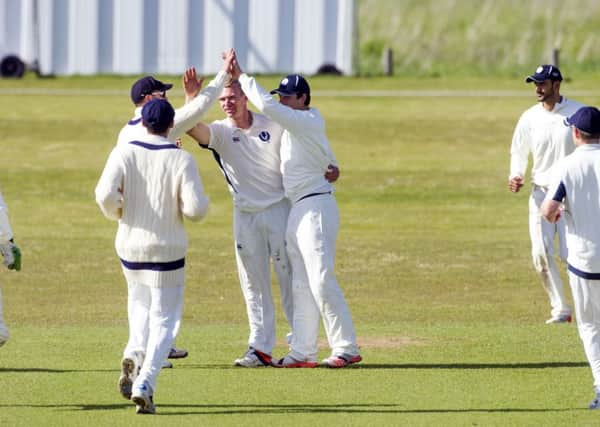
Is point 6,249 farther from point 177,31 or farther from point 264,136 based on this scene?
point 177,31

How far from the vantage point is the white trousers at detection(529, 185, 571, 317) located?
47.2 ft

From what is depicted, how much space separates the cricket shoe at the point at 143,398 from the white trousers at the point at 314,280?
2.18 metres

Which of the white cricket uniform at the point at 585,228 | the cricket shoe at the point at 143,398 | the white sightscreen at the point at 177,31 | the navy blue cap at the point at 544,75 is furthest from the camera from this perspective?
the white sightscreen at the point at 177,31

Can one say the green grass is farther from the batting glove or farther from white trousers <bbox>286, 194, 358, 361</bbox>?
the batting glove

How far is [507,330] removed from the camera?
13.7 metres

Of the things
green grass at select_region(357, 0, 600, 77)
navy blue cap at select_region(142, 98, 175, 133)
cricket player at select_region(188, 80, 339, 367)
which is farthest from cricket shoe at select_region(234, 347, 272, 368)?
green grass at select_region(357, 0, 600, 77)

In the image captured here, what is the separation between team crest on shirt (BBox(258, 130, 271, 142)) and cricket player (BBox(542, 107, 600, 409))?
2877 mm

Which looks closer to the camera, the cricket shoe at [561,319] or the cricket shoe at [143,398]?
the cricket shoe at [143,398]

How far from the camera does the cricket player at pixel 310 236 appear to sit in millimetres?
11391

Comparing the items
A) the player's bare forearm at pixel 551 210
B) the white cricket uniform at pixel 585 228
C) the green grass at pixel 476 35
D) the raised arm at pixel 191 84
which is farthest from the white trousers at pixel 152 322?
the green grass at pixel 476 35

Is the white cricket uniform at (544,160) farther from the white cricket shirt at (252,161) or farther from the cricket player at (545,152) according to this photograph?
the white cricket shirt at (252,161)

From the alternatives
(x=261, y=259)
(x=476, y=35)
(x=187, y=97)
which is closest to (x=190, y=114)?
(x=187, y=97)

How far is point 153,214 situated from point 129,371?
1.17 meters

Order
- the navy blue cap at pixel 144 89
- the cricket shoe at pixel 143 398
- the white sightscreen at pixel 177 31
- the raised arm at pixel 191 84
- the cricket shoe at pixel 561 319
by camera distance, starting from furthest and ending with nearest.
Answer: the white sightscreen at pixel 177 31, the cricket shoe at pixel 561 319, the navy blue cap at pixel 144 89, the raised arm at pixel 191 84, the cricket shoe at pixel 143 398
